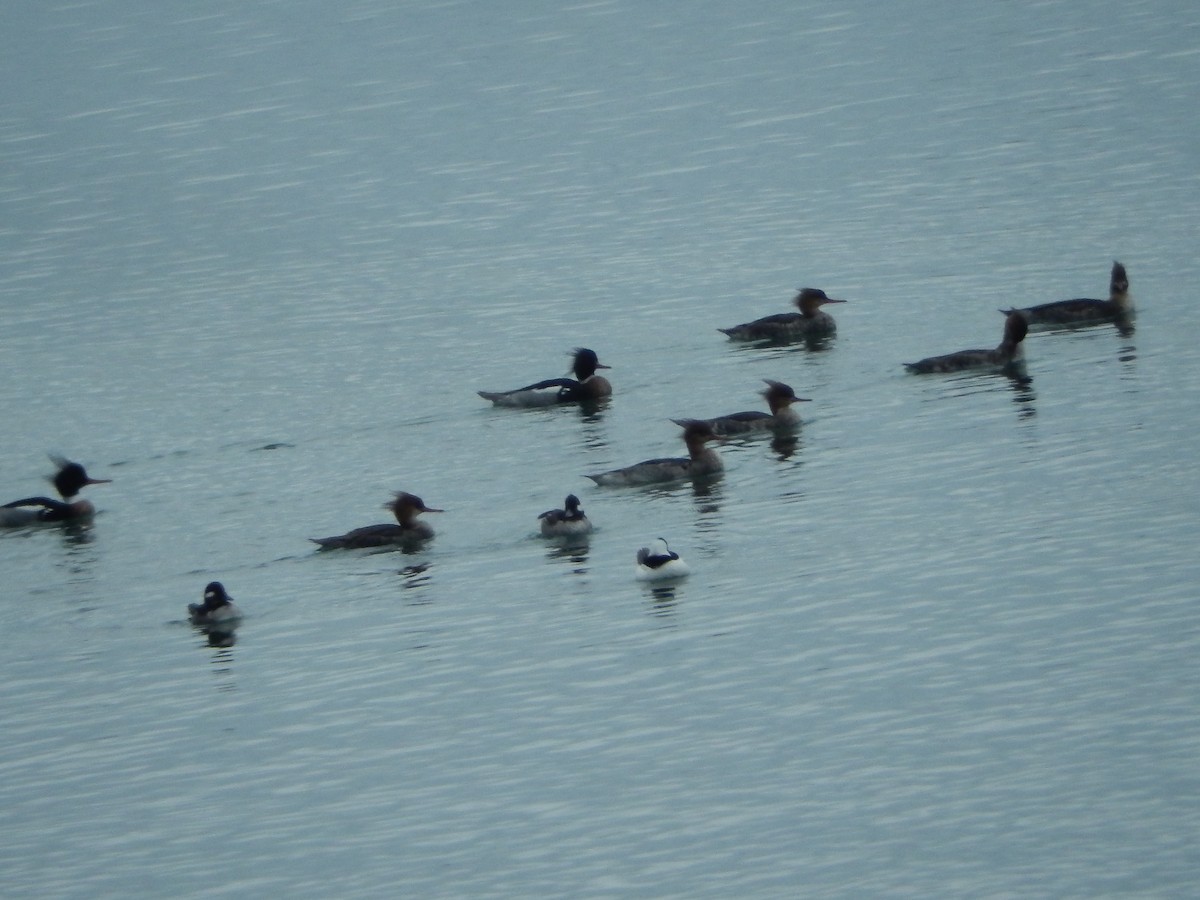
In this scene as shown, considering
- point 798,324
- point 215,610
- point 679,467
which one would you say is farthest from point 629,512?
point 798,324

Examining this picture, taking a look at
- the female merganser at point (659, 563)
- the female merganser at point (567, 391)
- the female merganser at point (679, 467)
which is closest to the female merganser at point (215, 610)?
the female merganser at point (659, 563)

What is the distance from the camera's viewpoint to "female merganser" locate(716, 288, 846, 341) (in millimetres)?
32906

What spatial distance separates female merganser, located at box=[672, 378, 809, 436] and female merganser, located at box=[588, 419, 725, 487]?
3.85 feet

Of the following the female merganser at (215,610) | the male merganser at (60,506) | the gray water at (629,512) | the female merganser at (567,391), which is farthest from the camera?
the female merganser at (567,391)

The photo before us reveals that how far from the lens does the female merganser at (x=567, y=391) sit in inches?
1195

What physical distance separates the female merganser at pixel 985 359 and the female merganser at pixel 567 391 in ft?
14.5

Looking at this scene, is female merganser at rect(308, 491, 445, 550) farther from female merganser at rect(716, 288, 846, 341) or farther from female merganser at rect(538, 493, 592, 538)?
female merganser at rect(716, 288, 846, 341)

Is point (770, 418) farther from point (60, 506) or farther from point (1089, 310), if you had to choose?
point (60, 506)

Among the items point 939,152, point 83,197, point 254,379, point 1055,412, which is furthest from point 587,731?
point 83,197

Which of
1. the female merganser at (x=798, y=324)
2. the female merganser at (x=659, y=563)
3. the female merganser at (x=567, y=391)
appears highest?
the female merganser at (x=798, y=324)

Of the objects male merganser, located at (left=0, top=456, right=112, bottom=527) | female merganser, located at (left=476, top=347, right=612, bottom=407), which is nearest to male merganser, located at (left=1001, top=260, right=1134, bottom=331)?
female merganser, located at (left=476, top=347, right=612, bottom=407)

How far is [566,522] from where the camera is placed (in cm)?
2292

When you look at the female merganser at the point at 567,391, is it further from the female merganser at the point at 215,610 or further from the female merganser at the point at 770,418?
the female merganser at the point at 215,610

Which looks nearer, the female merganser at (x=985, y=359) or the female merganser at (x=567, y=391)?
the female merganser at (x=985, y=359)
